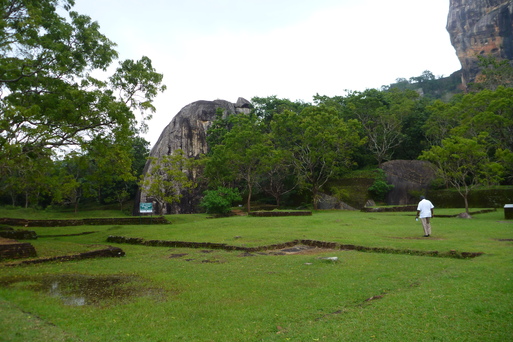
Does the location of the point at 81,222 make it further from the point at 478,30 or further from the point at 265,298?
the point at 478,30

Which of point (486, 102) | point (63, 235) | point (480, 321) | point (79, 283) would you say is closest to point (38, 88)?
point (63, 235)

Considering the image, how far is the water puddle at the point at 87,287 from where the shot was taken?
5.95m

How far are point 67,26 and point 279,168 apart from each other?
2318 centimetres

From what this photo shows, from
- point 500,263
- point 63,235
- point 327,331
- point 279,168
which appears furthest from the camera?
point 279,168

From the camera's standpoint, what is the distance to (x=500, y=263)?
7770mm

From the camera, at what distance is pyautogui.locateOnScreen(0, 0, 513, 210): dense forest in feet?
42.4

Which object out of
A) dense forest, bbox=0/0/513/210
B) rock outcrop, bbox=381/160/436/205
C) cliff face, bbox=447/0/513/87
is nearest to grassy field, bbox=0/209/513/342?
dense forest, bbox=0/0/513/210

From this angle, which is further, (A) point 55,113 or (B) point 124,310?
(A) point 55,113

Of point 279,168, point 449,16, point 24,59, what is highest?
point 449,16

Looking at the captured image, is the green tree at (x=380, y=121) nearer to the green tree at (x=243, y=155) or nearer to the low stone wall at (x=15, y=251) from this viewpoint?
the green tree at (x=243, y=155)

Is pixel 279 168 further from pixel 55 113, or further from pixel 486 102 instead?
pixel 55 113

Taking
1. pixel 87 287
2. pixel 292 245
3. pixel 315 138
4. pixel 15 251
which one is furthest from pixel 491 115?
pixel 15 251

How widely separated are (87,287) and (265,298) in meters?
3.31

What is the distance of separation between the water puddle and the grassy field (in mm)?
18
